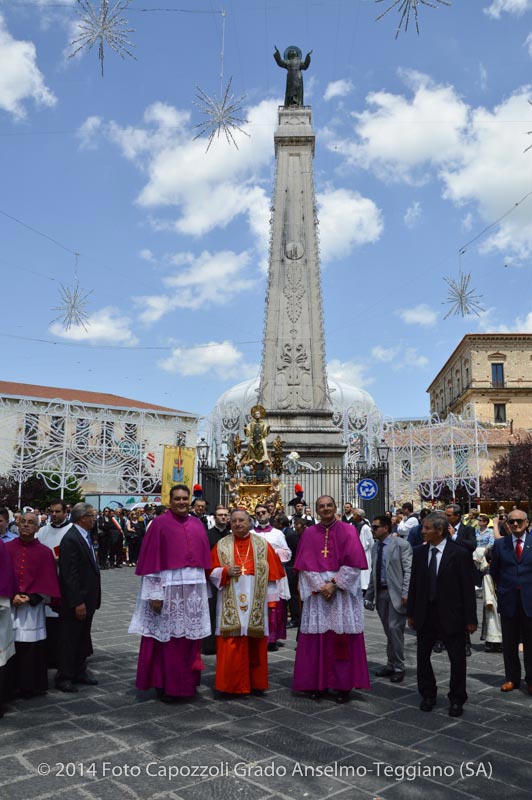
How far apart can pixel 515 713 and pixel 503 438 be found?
4994 centimetres

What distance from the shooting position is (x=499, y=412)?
5625 centimetres

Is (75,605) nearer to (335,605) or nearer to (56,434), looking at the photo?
(335,605)

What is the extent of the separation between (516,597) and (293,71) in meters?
26.5

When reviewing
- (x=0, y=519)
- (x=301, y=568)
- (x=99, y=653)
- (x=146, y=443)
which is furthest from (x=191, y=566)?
(x=146, y=443)

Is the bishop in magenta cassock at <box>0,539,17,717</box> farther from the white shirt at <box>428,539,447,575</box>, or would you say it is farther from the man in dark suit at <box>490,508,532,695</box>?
the man in dark suit at <box>490,508,532,695</box>

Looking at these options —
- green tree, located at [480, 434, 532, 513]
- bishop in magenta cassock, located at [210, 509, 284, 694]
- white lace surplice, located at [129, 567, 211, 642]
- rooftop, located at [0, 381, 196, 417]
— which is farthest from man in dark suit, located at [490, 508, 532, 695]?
rooftop, located at [0, 381, 196, 417]

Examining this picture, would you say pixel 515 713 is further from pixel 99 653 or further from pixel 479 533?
pixel 479 533

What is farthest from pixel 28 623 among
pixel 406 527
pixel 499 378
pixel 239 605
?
pixel 499 378

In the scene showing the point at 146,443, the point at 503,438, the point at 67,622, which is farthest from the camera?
the point at 503,438

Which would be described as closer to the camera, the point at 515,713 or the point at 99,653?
the point at 515,713

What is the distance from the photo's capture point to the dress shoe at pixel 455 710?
523 centimetres

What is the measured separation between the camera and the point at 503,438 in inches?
2057

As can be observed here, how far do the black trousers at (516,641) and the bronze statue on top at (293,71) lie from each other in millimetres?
25042

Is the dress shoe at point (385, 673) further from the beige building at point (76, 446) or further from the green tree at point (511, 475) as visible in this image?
the green tree at point (511, 475)
